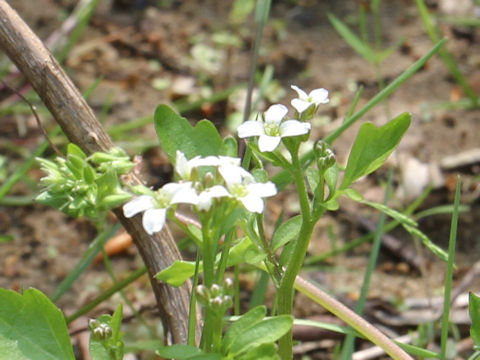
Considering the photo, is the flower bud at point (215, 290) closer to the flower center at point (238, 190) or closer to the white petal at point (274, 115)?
the flower center at point (238, 190)

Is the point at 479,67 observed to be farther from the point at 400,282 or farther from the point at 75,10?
the point at 75,10

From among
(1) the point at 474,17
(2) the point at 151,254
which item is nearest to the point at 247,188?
(2) the point at 151,254

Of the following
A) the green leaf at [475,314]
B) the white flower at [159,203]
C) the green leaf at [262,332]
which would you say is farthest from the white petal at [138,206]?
the green leaf at [475,314]

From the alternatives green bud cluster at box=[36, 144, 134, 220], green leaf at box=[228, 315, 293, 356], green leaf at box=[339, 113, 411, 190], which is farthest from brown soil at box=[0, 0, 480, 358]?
green leaf at box=[228, 315, 293, 356]

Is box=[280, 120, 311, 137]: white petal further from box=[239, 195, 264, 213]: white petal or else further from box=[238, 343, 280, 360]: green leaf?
box=[238, 343, 280, 360]: green leaf

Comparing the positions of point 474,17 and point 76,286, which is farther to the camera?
point 474,17

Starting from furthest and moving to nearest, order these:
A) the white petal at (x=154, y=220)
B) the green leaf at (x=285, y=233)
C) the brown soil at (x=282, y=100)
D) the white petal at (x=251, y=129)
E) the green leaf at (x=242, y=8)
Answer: the green leaf at (x=242, y=8) → the brown soil at (x=282, y=100) → the green leaf at (x=285, y=233) → the white petal at (x=251, y=129) → the white petal at (x=154, y=220)
